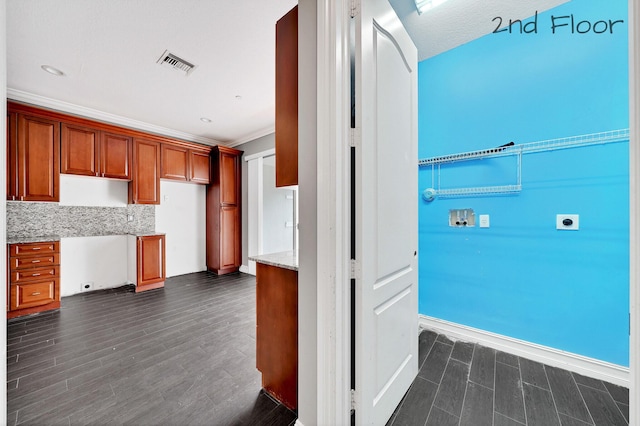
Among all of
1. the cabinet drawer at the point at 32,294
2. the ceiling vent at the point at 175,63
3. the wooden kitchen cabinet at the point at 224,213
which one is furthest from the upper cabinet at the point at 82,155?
the ceiling vent at the point at 175,63

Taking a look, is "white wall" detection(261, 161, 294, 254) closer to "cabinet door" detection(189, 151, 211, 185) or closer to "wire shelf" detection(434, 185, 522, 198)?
"cabinet door" detection(189, 151, 211, 185)

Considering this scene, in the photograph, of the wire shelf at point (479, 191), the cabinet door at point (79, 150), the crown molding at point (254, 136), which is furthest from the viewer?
the crown molding at point (254, 136)

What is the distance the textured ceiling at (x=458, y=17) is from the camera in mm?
1884

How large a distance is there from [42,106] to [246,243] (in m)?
3.34

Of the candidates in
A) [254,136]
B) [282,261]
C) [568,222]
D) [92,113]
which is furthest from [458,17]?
[92,113]

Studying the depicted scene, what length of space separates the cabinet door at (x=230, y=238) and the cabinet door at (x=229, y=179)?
0.17 meters

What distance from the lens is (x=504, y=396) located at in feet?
5.34

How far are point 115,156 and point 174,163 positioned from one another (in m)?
0.78

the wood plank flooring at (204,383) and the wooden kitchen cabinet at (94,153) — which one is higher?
the wooden kitchen cabinet at (94,153)

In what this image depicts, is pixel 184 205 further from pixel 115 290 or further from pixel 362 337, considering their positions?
pixel 362 337

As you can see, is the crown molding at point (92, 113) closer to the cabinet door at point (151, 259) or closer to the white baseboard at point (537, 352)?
the cabinet door at point (151, 259)

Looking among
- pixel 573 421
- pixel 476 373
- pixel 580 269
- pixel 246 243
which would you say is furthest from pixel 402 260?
pixel 246 243

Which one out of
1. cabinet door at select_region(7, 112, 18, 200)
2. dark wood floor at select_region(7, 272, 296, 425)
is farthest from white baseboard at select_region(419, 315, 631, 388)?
cabinet door at select_region(7, 112, 18, 200)

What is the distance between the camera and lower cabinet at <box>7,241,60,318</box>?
108 inches
